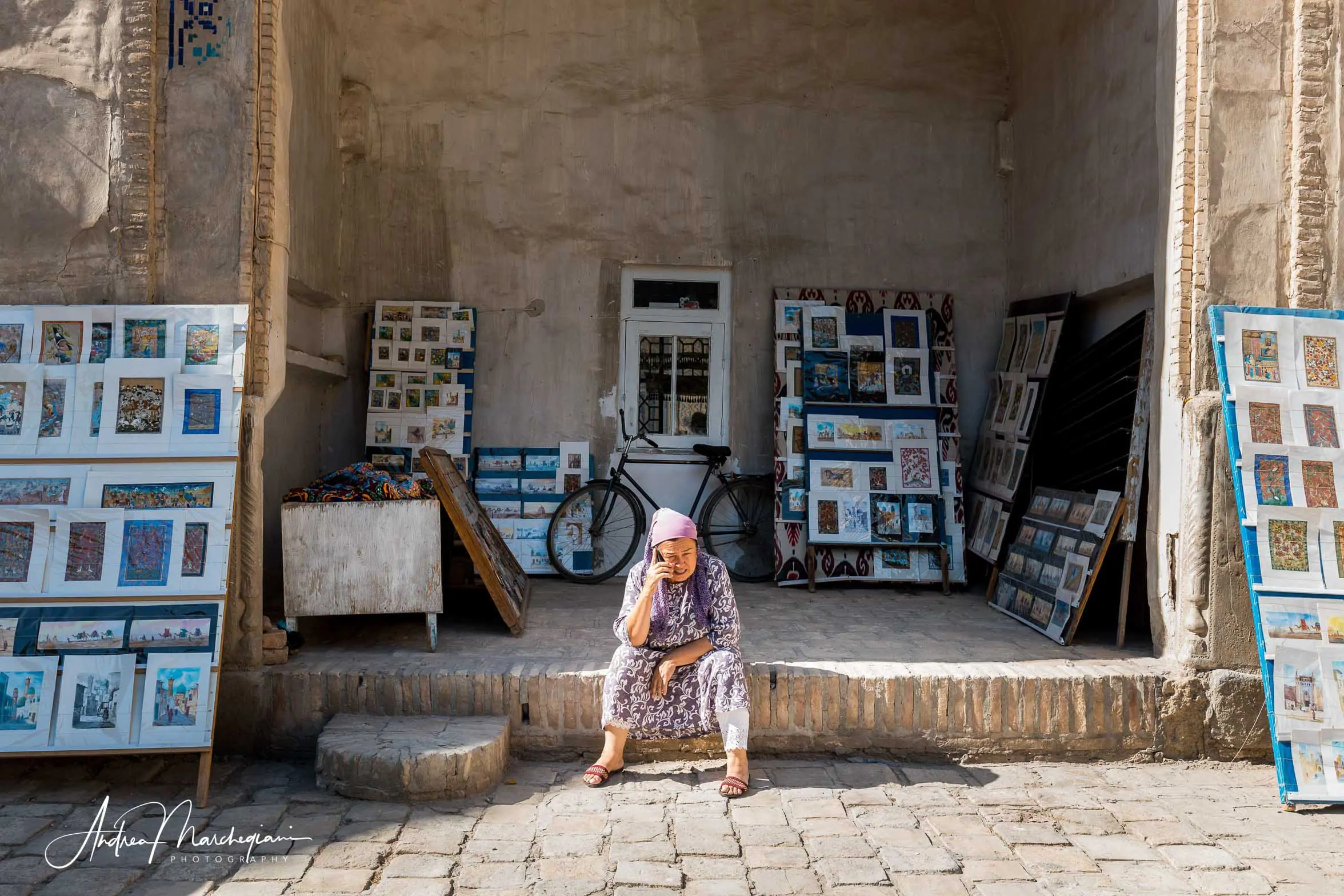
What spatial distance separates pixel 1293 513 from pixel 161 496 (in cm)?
462

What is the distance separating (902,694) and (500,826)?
1.80m

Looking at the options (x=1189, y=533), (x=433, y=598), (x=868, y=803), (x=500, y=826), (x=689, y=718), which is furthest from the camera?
(x=433, y=598)

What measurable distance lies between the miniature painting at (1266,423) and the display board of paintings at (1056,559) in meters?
1.00

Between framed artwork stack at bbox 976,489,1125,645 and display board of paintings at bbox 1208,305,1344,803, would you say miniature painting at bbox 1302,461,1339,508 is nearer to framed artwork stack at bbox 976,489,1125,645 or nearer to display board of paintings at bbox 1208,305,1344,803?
display board of paintings at bbox 1208,305,1344,803

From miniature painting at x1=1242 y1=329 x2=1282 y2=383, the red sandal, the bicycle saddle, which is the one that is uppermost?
miniature painting at x1=1242 y1=329 x2=1282 y2=383

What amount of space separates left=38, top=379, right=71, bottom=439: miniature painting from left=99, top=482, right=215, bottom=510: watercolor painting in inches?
13.9

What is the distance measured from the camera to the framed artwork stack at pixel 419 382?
701 cm

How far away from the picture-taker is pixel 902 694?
172 inches

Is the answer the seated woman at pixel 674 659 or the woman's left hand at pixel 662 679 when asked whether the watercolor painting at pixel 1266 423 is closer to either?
the seated woman at pixel 674 659

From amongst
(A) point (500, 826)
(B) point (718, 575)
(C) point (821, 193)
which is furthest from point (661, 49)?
(A) point (500, 826)

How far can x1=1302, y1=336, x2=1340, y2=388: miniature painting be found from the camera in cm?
434

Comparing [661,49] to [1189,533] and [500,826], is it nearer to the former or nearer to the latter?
[1189,533]

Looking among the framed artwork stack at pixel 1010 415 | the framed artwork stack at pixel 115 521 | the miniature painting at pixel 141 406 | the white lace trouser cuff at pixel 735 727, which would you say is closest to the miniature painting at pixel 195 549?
the framed artwork stack at pixel 115 521

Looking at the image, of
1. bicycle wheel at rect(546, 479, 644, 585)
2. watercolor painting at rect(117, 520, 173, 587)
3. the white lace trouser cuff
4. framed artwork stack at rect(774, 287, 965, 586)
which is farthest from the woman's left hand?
bicycle wheel at rect(546, 479, 644, 585)
